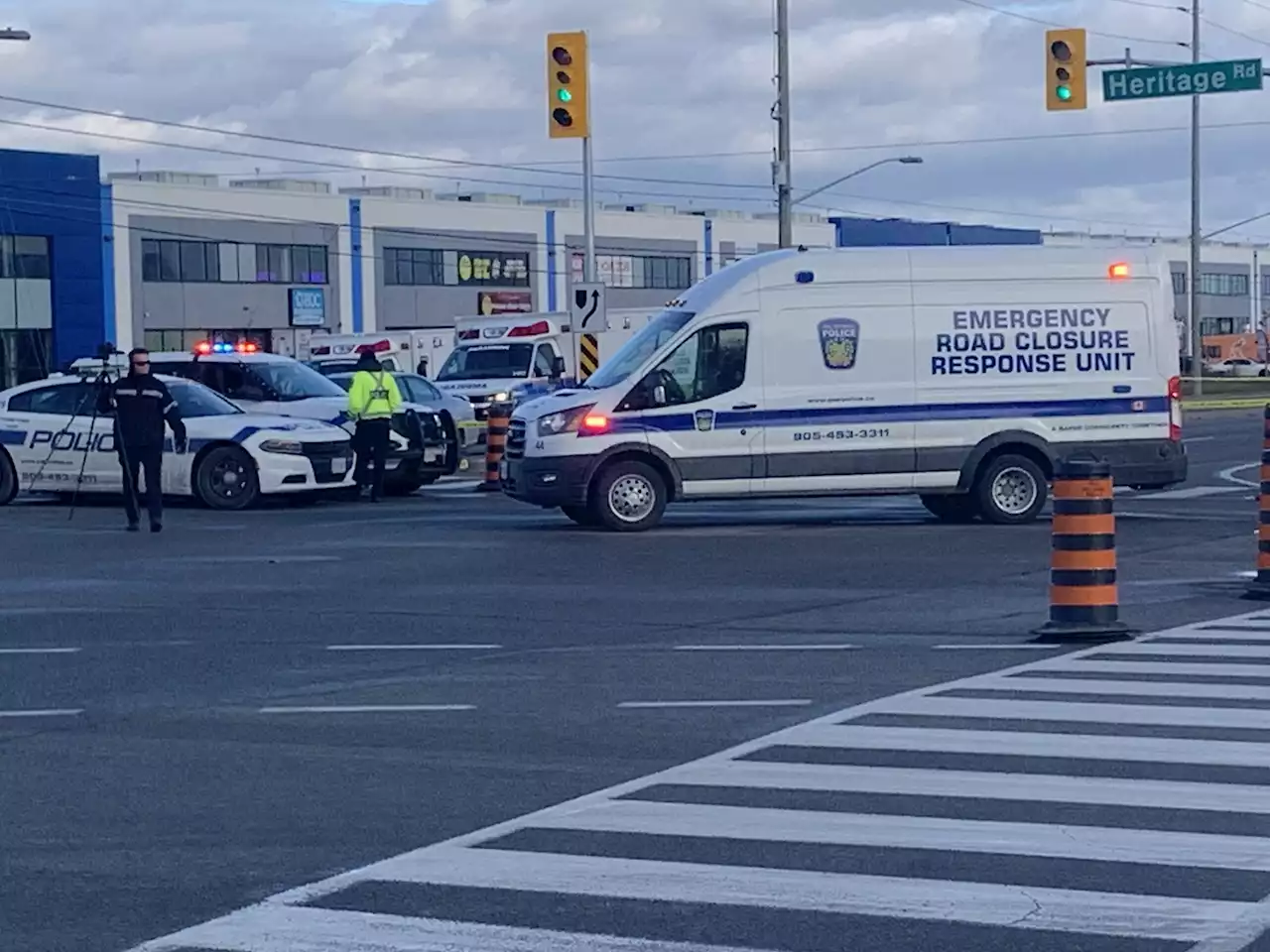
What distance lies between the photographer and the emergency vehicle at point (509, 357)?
127 feet

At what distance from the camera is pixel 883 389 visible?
20734mm

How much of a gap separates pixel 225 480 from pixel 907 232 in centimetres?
6808

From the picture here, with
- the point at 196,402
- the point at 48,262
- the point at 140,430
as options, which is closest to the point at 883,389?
the point at 140,430

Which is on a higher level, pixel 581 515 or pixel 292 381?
pixel 292 381

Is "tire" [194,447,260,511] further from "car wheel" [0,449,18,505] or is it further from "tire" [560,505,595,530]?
"tire" [560,505,595,530]

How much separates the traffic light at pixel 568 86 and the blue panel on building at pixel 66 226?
142 ft

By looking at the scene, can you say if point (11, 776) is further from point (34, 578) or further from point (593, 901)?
point (34, 578)

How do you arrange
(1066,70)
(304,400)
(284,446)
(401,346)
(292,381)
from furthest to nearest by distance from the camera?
(401,346) → (1066,70) → (292,381) → (304,400) → (284,446)

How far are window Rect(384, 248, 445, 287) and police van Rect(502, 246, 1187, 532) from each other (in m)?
63.5

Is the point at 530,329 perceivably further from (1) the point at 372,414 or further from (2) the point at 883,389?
(2) the point at 883,389

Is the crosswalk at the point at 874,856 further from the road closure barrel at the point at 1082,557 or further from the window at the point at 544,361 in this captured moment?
the window at the point at 544,361

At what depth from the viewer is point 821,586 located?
15.9 meters

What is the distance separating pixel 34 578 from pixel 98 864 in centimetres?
1019

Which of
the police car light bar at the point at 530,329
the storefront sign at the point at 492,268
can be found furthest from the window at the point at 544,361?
the storefront sign at the point at 492,268
